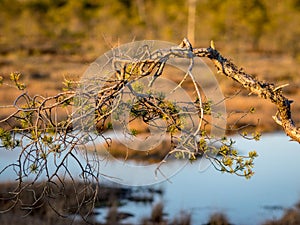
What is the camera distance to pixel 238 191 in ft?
31.4

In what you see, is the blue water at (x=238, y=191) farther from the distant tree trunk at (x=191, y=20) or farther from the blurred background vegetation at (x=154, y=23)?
the distant tree trunk at (x=191, y=20)

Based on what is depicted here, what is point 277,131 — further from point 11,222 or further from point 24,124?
point 24,124

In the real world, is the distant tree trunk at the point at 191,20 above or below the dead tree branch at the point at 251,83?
above

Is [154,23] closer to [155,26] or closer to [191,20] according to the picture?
[155,26]

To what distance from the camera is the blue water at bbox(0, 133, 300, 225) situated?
27.5 feet

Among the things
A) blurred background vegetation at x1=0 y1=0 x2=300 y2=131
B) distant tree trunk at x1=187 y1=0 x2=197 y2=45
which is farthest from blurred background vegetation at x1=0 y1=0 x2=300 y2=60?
distant tree trunk at x1=187 y1=0 x2=197 y2=45

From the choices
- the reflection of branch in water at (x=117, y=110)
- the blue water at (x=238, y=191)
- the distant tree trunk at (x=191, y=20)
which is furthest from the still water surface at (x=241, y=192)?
the distant tree trunk at (x=191, y=20)

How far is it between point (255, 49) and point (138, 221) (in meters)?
25.6

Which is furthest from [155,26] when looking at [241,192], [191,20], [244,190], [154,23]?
[241,192]

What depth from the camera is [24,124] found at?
12.9 feet

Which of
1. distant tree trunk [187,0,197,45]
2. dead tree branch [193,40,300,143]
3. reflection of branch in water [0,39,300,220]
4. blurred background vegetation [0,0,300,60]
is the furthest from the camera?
distant tree trunk [187,0,197,45]

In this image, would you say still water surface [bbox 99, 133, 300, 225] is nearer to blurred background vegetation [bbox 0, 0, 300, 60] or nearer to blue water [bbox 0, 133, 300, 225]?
blue water [bbox 0, 133, 300, 225]

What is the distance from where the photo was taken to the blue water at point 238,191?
837 cm

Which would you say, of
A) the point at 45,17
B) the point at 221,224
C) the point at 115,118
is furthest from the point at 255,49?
the point at 115,118
